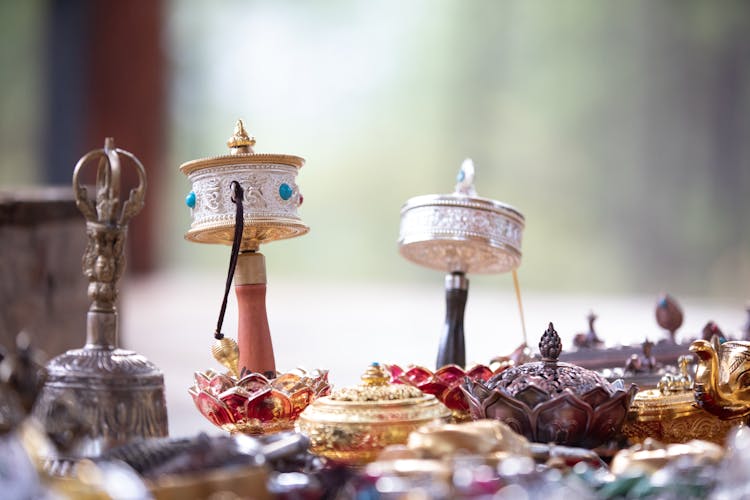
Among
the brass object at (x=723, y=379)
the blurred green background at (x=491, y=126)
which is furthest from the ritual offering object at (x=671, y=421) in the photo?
the blurred green background at (x=491, y=126)

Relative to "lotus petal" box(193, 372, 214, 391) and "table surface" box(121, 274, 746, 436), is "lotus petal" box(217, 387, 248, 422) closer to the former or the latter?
"lotus petal" box(193, 372, 214, 391)

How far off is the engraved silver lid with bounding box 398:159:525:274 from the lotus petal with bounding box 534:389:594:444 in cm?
52

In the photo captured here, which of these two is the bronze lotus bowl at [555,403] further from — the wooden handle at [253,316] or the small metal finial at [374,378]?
the wooden handle at [253,316]

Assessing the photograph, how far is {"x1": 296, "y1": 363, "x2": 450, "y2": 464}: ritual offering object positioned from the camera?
1199mm

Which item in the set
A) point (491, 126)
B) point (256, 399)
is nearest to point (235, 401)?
point (256, 399)

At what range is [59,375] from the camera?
1.13m

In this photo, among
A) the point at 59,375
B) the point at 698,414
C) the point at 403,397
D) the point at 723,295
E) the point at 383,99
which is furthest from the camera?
the point at 383,99

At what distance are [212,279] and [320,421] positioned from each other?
295 inches

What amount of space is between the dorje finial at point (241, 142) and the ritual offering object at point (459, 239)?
1.10 ft

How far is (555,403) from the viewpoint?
4.08 ft

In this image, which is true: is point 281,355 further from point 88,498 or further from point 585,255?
point 88,498

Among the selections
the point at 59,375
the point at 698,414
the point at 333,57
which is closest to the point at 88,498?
the point at 59,375

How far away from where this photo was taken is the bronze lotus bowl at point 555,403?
1245mm

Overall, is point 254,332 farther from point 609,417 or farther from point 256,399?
point 609,417
